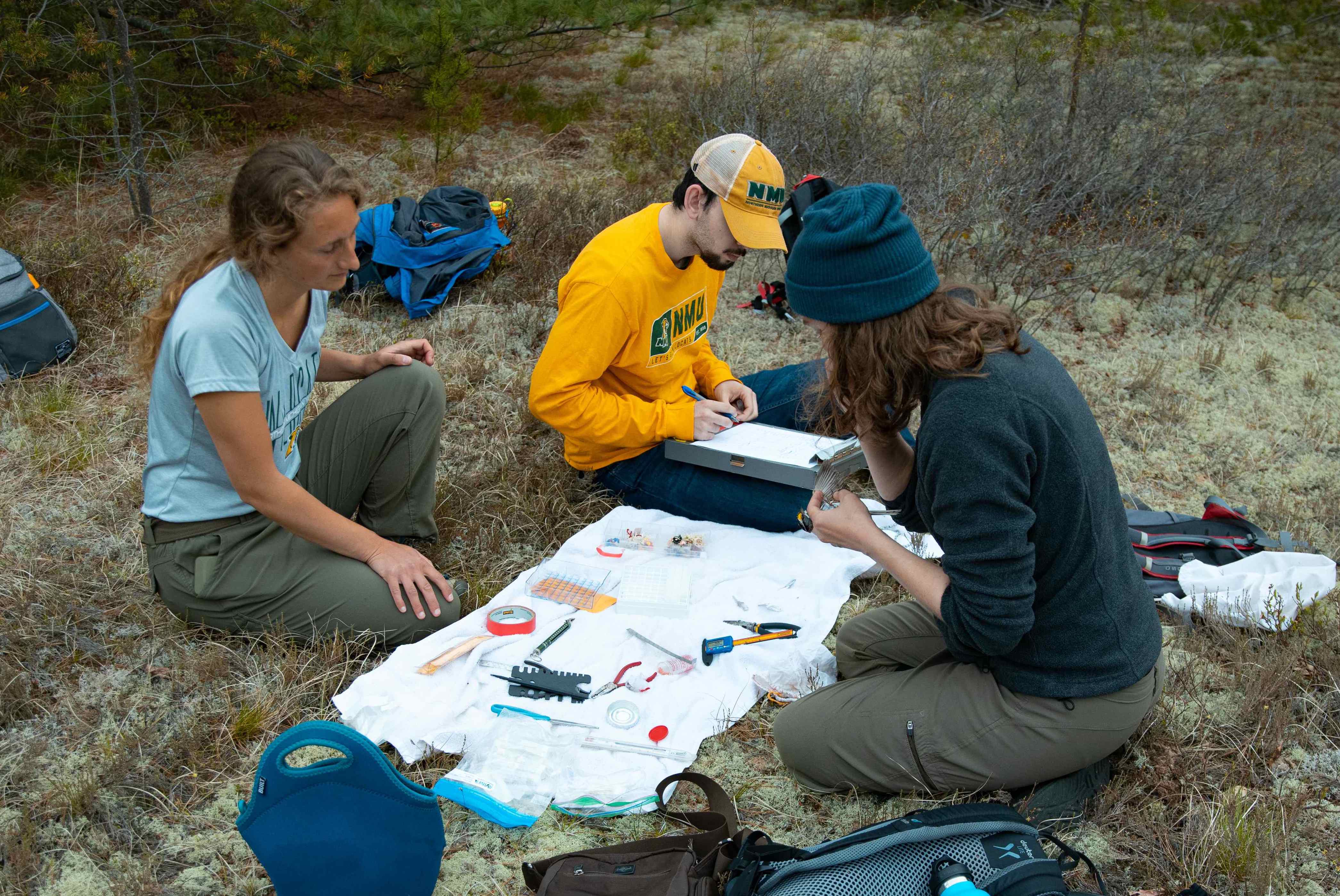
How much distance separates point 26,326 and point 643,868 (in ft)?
11.9

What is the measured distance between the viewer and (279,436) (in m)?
2.57

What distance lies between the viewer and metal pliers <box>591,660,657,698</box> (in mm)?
2531

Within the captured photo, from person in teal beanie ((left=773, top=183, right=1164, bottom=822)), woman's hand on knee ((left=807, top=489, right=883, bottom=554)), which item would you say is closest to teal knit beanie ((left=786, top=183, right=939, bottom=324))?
person in teal beanie ((left=773, top=183, right=1164, bottom=822))

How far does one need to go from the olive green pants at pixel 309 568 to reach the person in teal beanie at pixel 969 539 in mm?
1162

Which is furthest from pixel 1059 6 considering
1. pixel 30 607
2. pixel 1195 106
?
pixel 30 607

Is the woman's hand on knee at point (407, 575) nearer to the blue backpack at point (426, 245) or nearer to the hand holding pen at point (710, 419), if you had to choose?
the hand holding pen at point (710, 419)

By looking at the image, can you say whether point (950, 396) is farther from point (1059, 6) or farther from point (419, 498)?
point (1059, 6)

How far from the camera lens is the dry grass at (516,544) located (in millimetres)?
2068

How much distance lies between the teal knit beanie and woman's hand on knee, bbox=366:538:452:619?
1.37 meters

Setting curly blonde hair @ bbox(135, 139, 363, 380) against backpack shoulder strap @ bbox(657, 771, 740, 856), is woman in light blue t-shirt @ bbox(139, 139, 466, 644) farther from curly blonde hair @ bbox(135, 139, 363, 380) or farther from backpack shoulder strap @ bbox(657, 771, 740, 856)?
backpack shoulder strap @ bbox(657, 771, 740, 856)

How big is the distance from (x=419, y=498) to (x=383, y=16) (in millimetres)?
4358

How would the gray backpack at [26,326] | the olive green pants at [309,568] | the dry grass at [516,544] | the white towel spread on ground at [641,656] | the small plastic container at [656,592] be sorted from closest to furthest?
the dry grass at [516,544]
the white towel spread on ground at [641,656]
the olive green pants at [309,568]
the small plastic container at [656,592]
the gray backpack at [26,326]

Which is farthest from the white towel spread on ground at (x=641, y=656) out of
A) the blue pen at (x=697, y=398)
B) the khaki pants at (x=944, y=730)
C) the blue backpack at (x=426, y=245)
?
the blue backpack at (x=426, y=245)

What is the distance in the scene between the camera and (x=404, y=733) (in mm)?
2357
